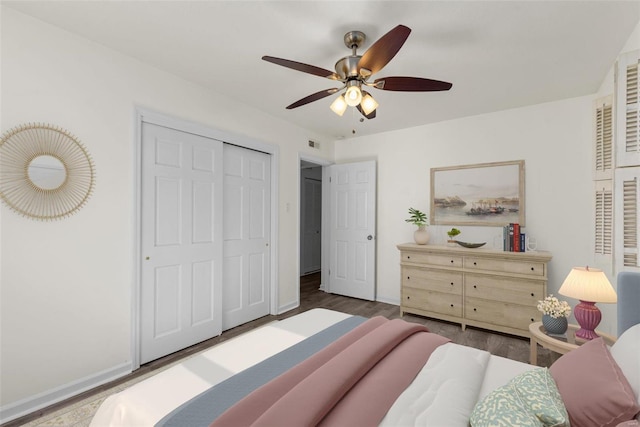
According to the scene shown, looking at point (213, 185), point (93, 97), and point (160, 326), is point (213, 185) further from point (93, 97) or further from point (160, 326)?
point (160, 326)

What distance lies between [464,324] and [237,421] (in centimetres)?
304

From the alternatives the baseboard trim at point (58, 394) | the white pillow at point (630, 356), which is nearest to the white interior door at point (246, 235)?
the baseboard trim at point (58, 394)

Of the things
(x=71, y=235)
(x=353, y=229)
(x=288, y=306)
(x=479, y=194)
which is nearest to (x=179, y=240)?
(x=71, y=235)

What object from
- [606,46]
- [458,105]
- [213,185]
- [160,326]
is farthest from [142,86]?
[606,46]

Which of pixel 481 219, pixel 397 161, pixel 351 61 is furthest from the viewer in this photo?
pixel 397 161

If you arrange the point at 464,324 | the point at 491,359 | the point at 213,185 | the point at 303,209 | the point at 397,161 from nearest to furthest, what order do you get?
the point at 491,359 < the point at 213,185 < the point at 464,324 < the point at 397,161 < the point at 303,209

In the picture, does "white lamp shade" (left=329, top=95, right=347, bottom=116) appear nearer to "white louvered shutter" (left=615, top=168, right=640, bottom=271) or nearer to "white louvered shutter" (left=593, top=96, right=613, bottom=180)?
"white louvered shutter" (left=615, top=168, right=640, bottom=271)

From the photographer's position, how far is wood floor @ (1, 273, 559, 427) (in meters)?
2.27

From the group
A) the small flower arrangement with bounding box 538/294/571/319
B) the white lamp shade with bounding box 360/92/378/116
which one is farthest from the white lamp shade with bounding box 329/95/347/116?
the small flower arrangement with bounding box 538/294/571/319

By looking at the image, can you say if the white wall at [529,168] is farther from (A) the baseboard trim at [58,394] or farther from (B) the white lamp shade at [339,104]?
(A) the baseboard trim at [58,394]

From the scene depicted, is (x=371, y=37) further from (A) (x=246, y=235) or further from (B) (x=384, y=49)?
(A) (x=246, y=235)

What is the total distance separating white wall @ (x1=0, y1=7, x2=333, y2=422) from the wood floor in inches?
4.2

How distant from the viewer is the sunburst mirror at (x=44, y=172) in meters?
1.86

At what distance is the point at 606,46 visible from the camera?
2.16 meters
